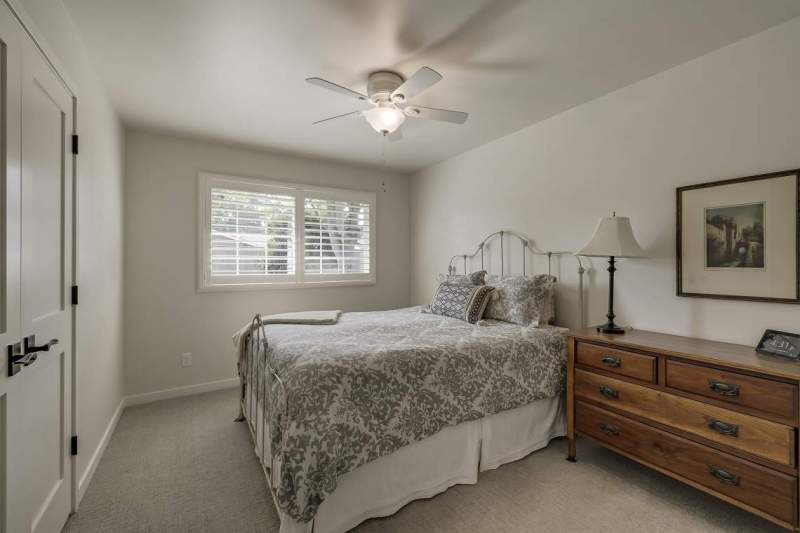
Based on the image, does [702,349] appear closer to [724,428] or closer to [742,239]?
[724,428]

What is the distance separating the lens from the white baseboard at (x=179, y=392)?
3.39 meters

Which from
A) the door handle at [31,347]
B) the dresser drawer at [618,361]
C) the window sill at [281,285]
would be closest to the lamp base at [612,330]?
the dresser drawer at [618,361]

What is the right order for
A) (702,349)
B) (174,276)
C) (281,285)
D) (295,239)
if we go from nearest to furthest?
1. (702,349)
2. (174,276)
3. (281,285)
4. (295,239)

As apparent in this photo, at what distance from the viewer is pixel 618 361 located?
7.16ft

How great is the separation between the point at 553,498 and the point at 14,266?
2.71 m

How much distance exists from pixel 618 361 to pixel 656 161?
1.40 metres

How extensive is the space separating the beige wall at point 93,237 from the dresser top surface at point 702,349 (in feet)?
10.1

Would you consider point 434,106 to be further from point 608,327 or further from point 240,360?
point 240,360

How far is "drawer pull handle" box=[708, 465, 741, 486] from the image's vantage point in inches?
67.1

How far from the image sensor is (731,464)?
1.72m

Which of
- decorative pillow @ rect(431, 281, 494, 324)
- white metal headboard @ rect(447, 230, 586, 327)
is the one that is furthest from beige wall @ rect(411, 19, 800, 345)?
decorative pillow @ rect(431, 281, 494, 324)

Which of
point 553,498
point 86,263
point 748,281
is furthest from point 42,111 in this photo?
point 748,281

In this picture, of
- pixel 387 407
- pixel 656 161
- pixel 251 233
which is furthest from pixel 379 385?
pixel 251 233

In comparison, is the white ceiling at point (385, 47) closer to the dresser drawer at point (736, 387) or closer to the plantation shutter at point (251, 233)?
the plantation shutter at point (251, 233)
